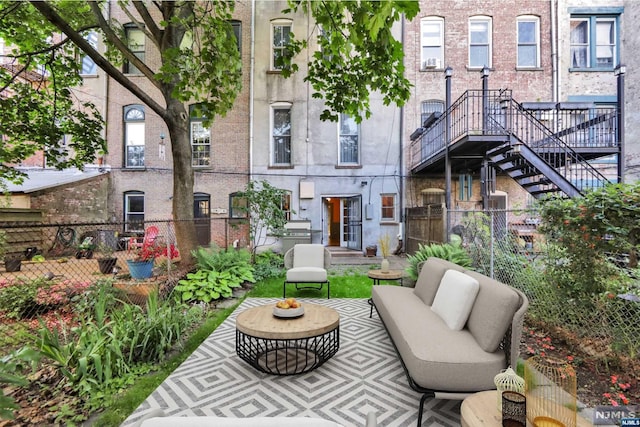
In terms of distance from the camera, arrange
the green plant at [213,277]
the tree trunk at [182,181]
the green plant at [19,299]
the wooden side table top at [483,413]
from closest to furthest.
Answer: the wooden side table top at [483,413] < the green plant at [19,299] < the green plant at [213,277] < the tree trunk at [182,181]

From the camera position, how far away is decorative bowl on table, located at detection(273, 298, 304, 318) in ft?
10.6

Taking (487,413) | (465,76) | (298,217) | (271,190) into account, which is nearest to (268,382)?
(487,413)

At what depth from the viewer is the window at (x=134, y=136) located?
1102 centimetres

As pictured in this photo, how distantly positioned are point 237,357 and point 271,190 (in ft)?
19.8

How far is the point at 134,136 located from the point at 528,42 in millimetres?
15047

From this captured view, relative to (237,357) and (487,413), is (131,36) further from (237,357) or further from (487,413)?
(487,413)

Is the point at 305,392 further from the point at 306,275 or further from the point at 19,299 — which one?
the point at 19,299

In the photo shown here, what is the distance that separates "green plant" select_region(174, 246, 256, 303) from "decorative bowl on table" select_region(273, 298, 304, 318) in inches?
97.3

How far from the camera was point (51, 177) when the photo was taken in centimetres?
1055

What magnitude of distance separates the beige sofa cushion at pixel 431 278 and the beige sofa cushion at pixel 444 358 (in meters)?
0.76

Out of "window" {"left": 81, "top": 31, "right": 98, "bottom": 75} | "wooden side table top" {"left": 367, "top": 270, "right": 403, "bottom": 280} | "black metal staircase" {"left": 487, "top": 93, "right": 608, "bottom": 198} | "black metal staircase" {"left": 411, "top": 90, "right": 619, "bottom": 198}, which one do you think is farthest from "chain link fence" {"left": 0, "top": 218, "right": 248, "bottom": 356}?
"black metal staircase" {"left": 487, "top": 93, "right": 608, "bottom": 198}

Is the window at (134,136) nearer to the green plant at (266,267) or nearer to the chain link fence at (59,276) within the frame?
the chain link fence at (59,276)

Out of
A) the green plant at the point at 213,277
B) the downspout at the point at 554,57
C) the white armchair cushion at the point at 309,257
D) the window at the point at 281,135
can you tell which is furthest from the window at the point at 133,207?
the downspout at the point at 554,57

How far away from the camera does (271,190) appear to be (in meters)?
8.91
